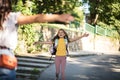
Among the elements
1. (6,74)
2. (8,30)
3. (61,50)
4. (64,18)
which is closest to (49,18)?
(64,18)

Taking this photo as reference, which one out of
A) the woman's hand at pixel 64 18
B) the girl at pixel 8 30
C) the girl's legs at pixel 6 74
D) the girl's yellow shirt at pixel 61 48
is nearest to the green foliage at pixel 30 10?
the girl's yellow shirt at pixel 61 48

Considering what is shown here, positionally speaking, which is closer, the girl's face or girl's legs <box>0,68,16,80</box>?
girl's legs <box>0,68,16,80</box>

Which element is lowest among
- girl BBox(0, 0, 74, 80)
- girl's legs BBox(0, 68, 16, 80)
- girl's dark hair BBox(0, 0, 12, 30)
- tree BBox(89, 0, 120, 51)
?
tree BBox(89, 0, 120, 51)

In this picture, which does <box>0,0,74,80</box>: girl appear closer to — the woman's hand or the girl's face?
the woman's hand

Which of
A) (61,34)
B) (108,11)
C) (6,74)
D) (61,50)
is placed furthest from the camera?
(108,11)

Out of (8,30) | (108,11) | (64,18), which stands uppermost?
(64,18)

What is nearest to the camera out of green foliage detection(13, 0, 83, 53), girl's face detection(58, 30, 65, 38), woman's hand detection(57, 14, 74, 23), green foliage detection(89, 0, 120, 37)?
woman's hand detection(57, 14, 74, 23)

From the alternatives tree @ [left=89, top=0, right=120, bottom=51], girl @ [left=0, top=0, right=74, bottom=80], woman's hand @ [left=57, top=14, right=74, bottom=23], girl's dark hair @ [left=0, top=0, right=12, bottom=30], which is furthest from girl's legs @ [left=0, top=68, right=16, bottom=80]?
tree @ [left=89, top=0, right=120, bottom=51]

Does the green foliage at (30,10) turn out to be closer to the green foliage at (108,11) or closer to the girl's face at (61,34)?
the girl's face at (61,34)

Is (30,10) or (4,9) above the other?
(4,9)

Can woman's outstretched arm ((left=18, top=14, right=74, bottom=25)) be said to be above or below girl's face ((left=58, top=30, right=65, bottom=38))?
above

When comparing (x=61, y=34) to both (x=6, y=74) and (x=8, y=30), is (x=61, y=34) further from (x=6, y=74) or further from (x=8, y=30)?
(x=6, y=74)

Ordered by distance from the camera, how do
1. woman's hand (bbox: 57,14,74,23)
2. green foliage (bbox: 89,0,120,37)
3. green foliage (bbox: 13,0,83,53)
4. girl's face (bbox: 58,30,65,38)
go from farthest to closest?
green foliage (bbox: 89,0,120,37) < green foliage (bbox: 13,0,83,53) < girl's face (bbox: 58,30,65,38) < woman's hand (bbox: 57,14,74,23)

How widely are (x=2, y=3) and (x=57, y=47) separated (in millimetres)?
6091
